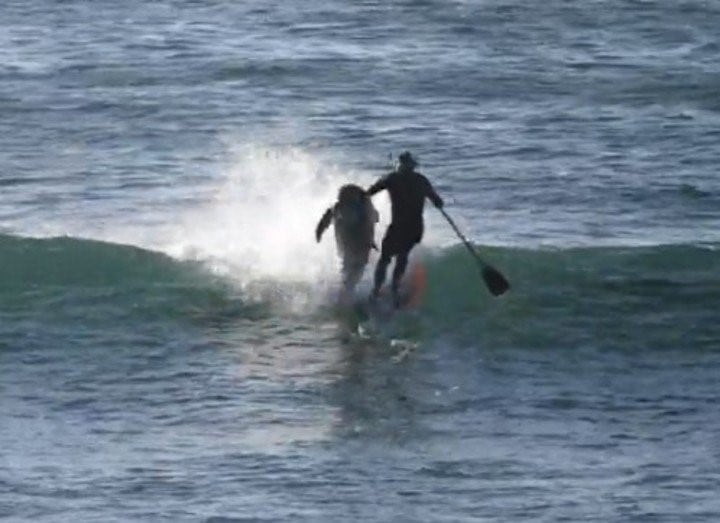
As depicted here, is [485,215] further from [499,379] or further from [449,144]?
[499,379]

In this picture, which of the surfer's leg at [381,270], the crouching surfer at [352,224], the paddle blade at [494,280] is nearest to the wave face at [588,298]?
the paddle blade at [494,280]

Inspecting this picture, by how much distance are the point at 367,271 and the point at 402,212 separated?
170cm

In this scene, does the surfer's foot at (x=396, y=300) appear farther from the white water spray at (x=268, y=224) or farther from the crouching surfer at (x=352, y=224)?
the white water spray at (x=268, y=224)

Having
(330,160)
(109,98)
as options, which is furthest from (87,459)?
(109,98)

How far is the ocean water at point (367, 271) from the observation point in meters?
19.1

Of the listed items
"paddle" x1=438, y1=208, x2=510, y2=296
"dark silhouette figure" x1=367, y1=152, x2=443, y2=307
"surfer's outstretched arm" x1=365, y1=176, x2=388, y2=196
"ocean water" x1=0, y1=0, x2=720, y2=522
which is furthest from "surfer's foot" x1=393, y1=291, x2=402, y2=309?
"surfer's outstretched arm" x1=365, y1=176, x2=388, y2=196

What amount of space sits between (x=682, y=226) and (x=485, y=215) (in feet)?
7.07

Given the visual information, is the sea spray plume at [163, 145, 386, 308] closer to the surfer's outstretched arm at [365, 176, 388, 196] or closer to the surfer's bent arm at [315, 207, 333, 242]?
the surfer's bent arm at [315, 207, 333, 242]

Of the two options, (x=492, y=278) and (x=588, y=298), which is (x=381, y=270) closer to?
(x=492, y=278)

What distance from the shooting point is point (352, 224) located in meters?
23.2

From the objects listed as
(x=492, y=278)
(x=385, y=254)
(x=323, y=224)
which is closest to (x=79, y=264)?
(x=323, y=224)

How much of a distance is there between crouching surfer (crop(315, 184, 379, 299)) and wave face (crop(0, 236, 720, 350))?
0.73m

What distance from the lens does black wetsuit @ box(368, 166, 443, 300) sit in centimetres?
2261

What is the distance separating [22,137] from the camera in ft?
104
